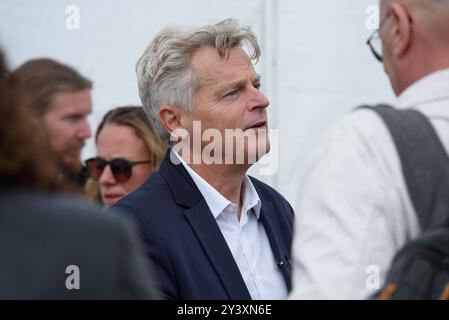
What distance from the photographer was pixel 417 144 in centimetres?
138

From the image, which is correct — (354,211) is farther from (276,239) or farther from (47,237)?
(276,239)

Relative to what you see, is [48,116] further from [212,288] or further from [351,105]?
[351,105]

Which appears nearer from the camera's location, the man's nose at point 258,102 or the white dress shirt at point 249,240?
the white dress shirt at point 249,240

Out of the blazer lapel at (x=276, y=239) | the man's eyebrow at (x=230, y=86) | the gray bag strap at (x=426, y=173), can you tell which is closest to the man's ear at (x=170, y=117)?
the man's eyebrow at (x=230, y=86)

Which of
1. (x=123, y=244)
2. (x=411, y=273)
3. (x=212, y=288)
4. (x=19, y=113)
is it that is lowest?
(x=212, y=288)

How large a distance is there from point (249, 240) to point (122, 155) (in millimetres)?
1077

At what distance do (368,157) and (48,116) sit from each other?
138cm

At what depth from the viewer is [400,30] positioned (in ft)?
4.99

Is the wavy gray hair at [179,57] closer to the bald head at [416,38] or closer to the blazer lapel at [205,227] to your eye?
the blazer lapel at [205,227]

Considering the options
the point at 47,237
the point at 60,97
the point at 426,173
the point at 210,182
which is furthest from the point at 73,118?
the point at 47,237

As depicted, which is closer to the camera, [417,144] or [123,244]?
[123,244]

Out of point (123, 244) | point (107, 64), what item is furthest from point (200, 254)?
point (107, 64)

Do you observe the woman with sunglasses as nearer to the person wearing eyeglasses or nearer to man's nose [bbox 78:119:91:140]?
man's nose [bbox 78:119:91:140]

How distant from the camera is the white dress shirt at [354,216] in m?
1.36
